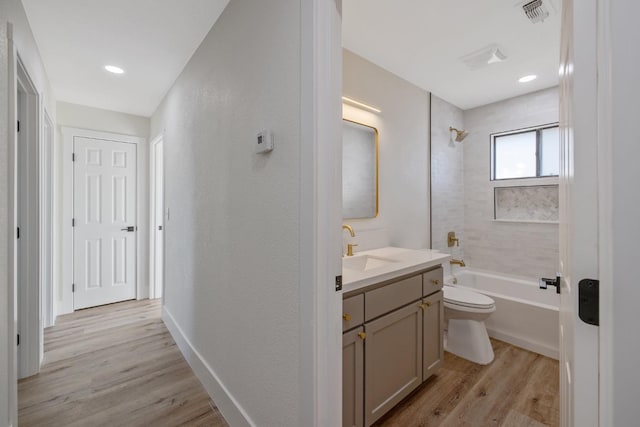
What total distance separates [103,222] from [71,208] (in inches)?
13.6

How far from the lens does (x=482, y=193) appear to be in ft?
11.4

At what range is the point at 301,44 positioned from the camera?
109 cm

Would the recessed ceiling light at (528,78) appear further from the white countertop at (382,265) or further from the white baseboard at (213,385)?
the white baseboard at (213,385)

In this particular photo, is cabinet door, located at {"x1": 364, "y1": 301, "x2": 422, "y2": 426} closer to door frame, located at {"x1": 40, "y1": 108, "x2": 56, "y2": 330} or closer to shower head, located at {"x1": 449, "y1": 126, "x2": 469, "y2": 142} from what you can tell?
shower head, located at {"x1": 449, "y1": 126, "x2": 469, "y2": 142}

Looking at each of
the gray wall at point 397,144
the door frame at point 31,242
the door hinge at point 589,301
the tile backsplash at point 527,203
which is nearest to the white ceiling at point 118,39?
the door frame at point 31,242

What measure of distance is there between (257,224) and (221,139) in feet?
2.29

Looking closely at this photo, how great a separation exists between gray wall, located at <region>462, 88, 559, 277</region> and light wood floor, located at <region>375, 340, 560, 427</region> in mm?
1098

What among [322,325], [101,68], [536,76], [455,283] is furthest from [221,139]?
[536,76]

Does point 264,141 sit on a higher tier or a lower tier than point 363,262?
higher

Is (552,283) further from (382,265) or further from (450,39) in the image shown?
(450,39)

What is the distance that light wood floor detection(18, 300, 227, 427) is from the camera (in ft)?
5.47

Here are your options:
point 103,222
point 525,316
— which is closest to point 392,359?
point 525,316

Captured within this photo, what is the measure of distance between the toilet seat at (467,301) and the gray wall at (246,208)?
1.69 meters

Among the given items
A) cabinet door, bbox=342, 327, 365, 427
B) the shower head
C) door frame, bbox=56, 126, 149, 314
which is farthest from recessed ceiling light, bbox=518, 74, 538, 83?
door frame, bbox=56, 126, 149, 314
